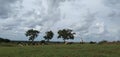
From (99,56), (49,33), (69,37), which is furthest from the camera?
(49,33)

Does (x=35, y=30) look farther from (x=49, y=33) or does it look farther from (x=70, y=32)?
(x=70, y=32)

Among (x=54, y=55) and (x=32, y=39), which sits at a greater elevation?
(x=32, y=39)

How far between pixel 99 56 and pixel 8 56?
13282 millimetres

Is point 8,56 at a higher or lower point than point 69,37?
lower

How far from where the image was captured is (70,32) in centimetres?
13400

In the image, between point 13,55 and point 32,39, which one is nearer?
point 13,55

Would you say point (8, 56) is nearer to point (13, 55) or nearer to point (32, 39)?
point (13, 55)

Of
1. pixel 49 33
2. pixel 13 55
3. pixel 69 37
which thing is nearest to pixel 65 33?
pixel 69 37

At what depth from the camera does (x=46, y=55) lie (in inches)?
1479

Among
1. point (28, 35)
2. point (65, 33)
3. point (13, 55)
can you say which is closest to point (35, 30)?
point (28, 35)

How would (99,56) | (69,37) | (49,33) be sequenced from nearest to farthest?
(99,56)
(69,37)
(49,33)

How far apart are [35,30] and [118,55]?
114 metres

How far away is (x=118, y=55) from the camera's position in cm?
3884

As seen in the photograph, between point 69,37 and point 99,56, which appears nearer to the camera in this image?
point 99,56
